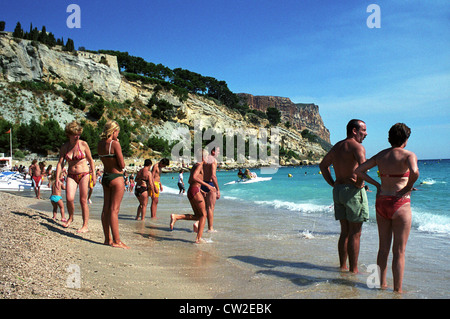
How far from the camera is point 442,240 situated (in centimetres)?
738

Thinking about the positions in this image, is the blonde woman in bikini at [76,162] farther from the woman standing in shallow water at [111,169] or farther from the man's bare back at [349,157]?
the man's bare back at [349,157]

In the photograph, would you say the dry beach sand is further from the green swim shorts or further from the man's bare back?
the man's bare back

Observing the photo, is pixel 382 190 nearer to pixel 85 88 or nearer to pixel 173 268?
pixel 173 268

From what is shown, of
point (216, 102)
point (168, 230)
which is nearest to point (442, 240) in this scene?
point (168, 230)

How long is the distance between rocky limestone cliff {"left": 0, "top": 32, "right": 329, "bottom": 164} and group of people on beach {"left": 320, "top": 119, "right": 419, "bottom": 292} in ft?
205

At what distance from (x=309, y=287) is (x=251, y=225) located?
16.3ft

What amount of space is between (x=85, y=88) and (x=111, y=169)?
74.8 meters

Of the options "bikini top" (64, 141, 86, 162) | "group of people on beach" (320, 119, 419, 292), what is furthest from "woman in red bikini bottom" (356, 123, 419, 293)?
"bikini top" (64, 141, 86, 162)

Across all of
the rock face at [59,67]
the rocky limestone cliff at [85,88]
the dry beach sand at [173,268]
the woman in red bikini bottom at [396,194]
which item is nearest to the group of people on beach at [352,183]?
the woman in red bikini bottom at [396,194]

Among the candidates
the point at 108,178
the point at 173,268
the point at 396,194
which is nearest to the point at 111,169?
the point at 108,178

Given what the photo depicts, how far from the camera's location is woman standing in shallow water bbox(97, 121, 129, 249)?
5242 mm

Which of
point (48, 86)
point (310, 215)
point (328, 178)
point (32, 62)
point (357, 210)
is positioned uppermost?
point (32, 62)

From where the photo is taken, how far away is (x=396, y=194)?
3818mm

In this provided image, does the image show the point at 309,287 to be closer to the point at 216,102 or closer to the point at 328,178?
the point at 328,178
